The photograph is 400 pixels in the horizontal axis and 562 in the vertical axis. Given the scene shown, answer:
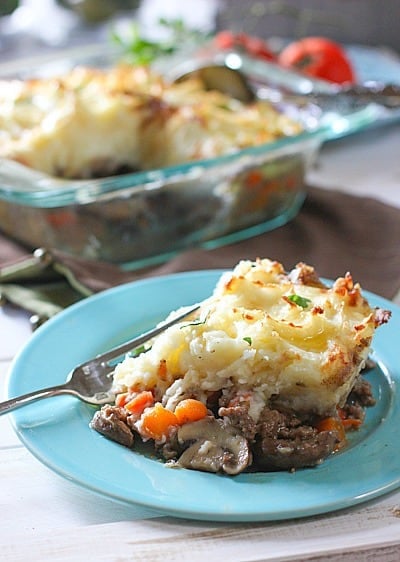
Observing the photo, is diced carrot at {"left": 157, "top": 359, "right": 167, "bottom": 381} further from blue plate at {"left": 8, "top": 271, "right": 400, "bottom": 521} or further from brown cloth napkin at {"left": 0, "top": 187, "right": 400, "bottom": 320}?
brown cloth napkin at {"left": 0, "top": 187, "right": 400, "bottom": 320}

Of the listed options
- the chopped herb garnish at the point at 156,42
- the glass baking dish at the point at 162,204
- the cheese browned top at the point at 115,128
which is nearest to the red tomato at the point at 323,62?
the chopped herb garnish at the point at 156,42

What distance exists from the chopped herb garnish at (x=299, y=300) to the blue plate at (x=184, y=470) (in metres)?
0.21

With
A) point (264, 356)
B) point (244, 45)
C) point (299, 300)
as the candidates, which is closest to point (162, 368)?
point (264, 356)

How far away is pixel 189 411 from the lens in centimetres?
171

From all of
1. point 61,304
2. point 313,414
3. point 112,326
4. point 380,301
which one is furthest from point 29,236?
point 313,414

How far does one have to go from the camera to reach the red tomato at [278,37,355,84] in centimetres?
389

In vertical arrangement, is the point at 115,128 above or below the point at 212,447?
below

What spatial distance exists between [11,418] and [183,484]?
349 millimetres

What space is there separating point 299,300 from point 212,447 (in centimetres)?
37

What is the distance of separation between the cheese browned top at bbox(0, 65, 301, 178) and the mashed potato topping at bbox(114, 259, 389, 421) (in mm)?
1146

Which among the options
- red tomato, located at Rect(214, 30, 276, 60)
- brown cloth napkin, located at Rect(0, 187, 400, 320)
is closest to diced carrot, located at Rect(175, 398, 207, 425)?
brown cloth napkin, located at Rect(0, 187, 400, 320)

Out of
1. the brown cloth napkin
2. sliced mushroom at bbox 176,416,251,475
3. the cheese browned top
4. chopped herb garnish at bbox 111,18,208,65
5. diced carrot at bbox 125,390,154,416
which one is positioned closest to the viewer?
sliced mushroom at bbox 176,416,251,475

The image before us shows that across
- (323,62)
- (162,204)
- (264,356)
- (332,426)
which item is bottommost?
(323,62)

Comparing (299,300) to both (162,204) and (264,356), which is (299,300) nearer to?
(264,356)
